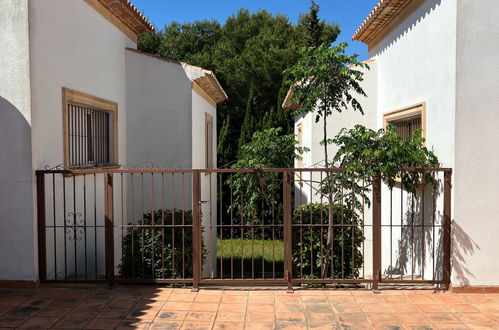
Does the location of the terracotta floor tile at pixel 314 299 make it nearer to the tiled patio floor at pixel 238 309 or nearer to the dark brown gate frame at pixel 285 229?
the tiled patio floor at pixel 238 309

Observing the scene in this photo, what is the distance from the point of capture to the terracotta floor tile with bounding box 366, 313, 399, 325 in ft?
15.9

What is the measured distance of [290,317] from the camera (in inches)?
197

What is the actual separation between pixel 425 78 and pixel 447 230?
2235 millimetres

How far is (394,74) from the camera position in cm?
811

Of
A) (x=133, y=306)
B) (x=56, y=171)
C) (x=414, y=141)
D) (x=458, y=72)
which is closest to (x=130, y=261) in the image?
(x=133, y=306)

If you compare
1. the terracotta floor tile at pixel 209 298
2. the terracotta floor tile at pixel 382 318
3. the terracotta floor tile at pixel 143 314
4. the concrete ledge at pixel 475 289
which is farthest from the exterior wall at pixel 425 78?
the terracotta floor tile at pixel 143 314

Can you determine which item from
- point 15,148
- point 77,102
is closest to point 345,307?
point 15,148

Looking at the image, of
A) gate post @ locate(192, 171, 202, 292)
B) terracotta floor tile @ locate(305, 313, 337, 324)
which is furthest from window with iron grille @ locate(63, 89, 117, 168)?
terracotta floor tile @ locate(305, 313, 337, 324)

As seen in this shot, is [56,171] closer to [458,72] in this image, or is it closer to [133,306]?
[133,306]

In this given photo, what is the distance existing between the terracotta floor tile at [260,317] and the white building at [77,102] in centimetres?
283

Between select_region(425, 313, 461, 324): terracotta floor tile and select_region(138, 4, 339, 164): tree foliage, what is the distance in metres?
12.2

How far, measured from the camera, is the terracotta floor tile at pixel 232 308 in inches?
206

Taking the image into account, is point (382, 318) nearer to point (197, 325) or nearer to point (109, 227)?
point (197, 325)

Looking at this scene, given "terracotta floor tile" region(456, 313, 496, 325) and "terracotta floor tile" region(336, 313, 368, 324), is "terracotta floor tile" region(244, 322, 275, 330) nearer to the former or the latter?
"terracotta floor tile" region(336, 313, 368, 324)
